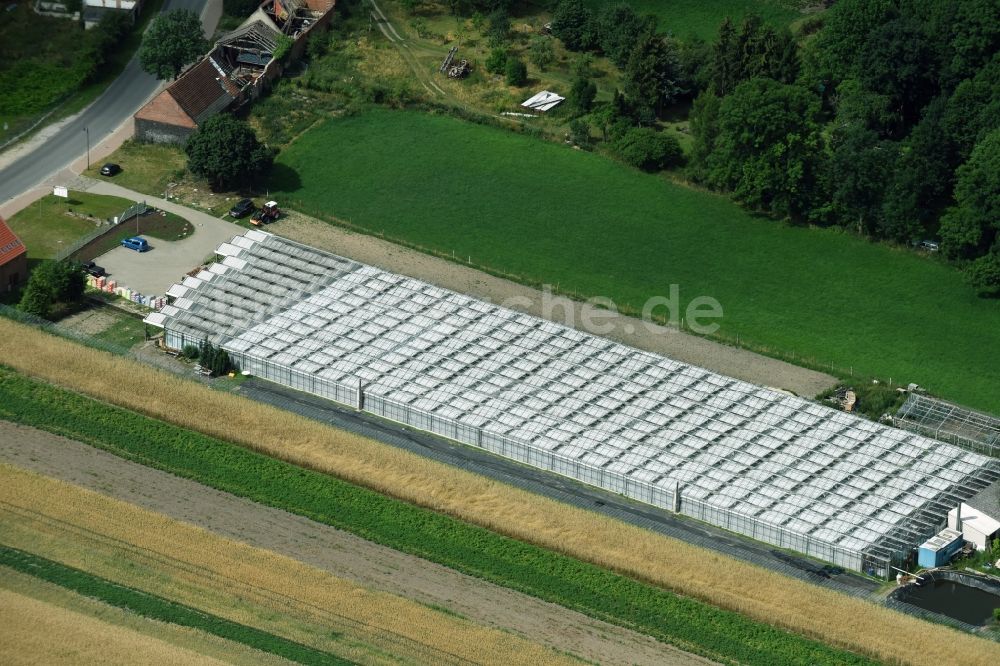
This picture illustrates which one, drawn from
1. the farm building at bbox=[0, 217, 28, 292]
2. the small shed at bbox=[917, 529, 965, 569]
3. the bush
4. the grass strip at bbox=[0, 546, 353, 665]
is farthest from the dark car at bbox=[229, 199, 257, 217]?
the small shed at bbox=[917, 529, 965, 569]

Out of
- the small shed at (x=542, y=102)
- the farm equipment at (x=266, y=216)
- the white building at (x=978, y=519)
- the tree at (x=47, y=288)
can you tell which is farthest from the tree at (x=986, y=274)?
the tree at (x=47, y=288)

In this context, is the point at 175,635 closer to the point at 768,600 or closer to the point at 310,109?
the point at 768,600

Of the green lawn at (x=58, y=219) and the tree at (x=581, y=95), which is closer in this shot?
the green lawn at (x=58, y=219)

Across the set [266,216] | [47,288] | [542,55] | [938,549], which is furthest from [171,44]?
[938,549]

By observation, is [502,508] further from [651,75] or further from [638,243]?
[651,75]

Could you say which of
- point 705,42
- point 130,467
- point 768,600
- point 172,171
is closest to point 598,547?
point 768,600

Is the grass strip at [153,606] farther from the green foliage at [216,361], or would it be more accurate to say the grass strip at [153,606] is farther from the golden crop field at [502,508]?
the green foliage at [216,361]

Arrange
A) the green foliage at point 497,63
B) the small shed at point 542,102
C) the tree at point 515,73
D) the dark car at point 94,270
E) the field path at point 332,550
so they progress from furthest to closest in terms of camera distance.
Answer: the green foliage at point 497,63 < the tree at point 515,73 < the small shed at point 542,102 < the dark car at point 94,270 < the field path at point 332,550
